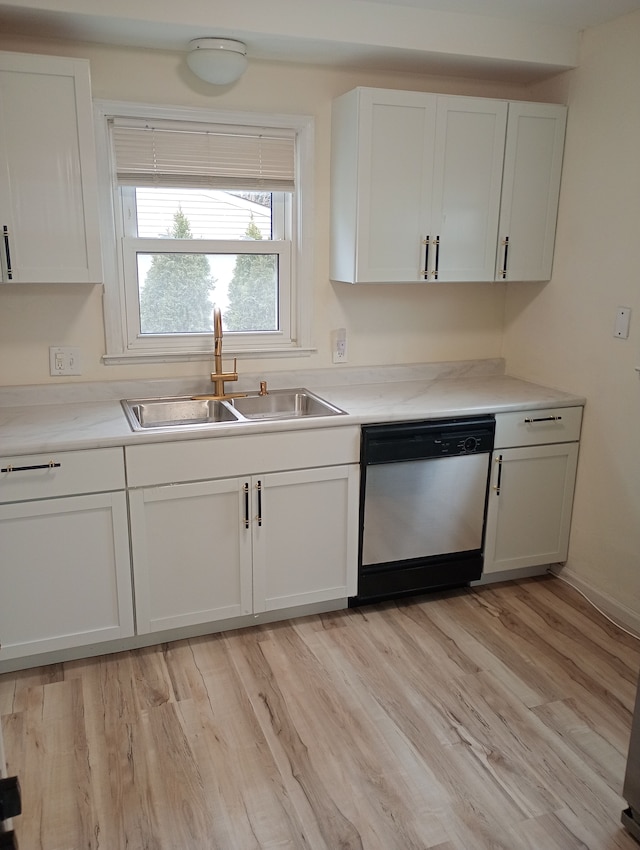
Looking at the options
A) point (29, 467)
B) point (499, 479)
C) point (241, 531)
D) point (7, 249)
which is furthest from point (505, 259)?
point (29, 467)

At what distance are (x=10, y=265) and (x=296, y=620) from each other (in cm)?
175

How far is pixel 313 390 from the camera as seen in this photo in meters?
3.16

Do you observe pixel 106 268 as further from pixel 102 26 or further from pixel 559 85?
pixel 559 85

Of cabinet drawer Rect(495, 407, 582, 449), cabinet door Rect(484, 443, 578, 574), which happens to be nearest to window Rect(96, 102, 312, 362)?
cabinet drawer Rect(495, 407, 582, 449)

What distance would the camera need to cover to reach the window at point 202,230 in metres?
2.79

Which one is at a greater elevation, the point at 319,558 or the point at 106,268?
the point at 106,268

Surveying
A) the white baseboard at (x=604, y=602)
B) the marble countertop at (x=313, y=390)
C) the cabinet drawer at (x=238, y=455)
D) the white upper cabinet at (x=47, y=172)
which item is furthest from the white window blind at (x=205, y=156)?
the white baseboard at (x=604, y=602)

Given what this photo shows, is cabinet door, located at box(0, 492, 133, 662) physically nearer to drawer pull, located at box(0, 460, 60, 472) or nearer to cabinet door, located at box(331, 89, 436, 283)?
A: drawer pull, located at box(0, 460, 60, 472)

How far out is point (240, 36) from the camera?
2.54 m

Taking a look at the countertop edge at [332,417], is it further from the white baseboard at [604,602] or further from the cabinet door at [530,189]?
the white baseboard at [604,602]

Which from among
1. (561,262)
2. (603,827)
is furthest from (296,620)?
(561,262)

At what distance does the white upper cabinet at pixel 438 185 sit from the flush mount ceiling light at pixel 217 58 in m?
0.47

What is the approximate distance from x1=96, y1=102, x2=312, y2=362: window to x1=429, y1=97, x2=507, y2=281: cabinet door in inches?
22.7

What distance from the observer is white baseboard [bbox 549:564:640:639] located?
2.82 meters
